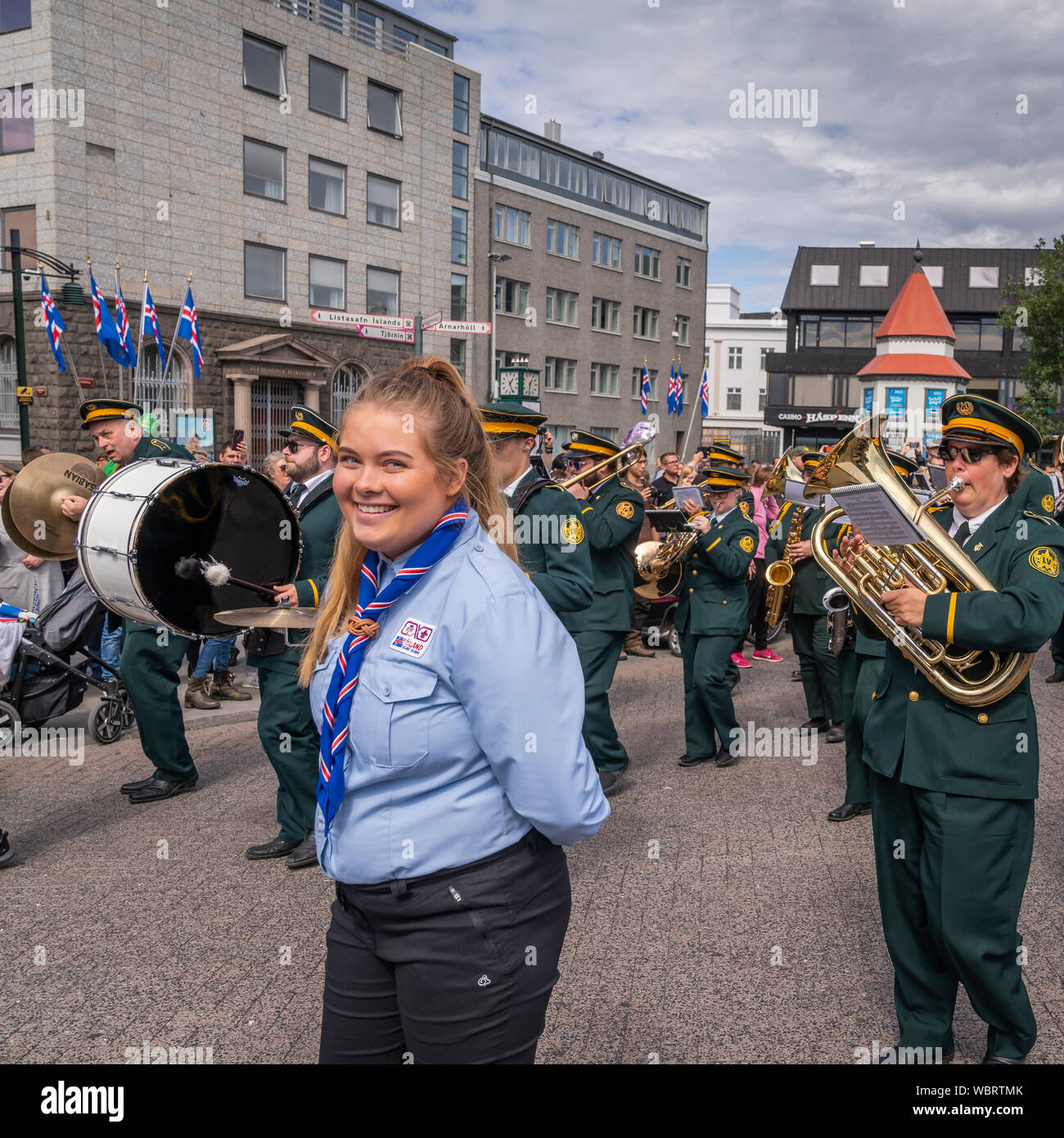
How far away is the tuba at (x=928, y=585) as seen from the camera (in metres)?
3.38

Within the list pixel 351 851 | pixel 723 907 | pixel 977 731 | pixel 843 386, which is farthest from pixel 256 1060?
pixel 843 386

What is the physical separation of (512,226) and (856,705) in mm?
37431

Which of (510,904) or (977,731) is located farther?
(977,731)

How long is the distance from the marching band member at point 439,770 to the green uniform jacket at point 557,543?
3.10m

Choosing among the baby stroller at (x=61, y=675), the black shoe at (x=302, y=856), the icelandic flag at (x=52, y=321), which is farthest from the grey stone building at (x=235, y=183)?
the black shoe at (x=302, y=856)

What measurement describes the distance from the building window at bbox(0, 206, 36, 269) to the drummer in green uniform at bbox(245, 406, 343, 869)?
2039cm

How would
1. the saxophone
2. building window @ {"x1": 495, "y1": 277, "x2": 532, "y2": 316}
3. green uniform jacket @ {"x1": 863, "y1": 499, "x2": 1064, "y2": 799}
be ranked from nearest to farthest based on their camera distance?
green uniform jacket @ {"x1": 863, "y1": 499, "x2": 1064, "y2": 799} → the saxophone → building window @ {"x1": 495, "y1": 277, "x2": 532, "y2": 316}

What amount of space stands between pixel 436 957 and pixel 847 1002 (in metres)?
2.53

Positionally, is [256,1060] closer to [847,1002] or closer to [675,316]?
[847,1002]

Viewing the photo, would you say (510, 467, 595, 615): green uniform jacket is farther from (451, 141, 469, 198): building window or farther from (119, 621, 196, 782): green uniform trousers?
(451, 141, 469, 198): building window

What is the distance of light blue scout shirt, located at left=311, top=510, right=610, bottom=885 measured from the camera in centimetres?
200

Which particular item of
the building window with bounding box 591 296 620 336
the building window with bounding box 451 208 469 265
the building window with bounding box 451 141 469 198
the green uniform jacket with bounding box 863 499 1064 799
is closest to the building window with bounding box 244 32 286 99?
the building window with bounding box 451 141 469 198

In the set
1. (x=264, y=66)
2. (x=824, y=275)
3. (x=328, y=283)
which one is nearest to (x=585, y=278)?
(x=328, y=283)

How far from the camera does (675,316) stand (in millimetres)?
51094
